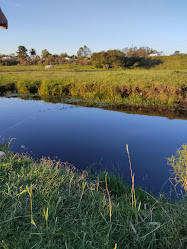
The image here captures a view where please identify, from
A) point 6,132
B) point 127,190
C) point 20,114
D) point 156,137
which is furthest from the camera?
point 20,114

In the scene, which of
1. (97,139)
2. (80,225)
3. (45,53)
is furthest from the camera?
(45,53)

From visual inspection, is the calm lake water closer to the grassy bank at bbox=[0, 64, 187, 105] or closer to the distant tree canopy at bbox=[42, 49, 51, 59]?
the grassy bank at bbox=[0, 64, 187, 105]

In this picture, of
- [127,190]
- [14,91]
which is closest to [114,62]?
[14,91]

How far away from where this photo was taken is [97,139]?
Answer: 673 centimetres

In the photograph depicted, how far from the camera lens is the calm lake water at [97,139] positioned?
4.95m

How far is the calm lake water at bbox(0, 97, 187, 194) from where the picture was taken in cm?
495

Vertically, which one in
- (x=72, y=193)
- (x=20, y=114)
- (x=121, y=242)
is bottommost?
(x=20, y=114)

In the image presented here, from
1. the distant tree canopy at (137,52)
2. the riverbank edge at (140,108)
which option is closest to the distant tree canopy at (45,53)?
the distant tree canopy at (137,52)

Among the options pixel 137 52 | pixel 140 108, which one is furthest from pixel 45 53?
pixel 140 108

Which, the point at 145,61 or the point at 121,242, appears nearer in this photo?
the point at 121,242

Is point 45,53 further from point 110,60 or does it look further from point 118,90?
point 118,90

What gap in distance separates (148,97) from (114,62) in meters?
31.7

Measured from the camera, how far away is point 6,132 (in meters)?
7.25

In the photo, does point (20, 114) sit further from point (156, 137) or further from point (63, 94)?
point (156, 137)
